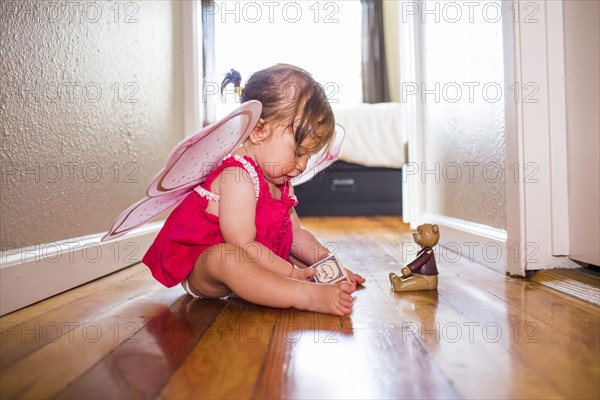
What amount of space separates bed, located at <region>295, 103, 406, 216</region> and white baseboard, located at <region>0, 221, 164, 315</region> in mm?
2333

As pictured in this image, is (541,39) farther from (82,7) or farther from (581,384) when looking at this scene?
(82,7)

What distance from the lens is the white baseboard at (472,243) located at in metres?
1.26

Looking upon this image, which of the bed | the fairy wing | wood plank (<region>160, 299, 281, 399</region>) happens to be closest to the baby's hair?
the fairy wing

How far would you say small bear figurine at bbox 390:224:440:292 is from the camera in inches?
41.9

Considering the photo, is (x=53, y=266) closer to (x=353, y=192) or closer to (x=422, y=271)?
(x=422, y=271)

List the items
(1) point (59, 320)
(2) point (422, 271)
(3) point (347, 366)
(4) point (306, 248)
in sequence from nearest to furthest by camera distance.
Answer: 1. (3) point (347, 366)
2. (1) point (59, 320)
3. (2) point (422, 271)
4. (4) point (306, 248)

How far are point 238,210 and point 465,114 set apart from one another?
0.89 metres

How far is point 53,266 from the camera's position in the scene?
1.03 meters

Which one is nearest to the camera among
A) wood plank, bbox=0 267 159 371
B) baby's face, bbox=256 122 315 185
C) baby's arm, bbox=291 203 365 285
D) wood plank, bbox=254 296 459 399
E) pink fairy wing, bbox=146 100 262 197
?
wood plank, bbox=254 296 459 399

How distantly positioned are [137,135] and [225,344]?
983 millimetres

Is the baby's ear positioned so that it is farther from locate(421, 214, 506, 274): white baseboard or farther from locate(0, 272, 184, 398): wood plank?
locate(421, 214, 506, 274): white baseboard

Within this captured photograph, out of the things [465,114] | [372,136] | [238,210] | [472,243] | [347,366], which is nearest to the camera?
[347,366]

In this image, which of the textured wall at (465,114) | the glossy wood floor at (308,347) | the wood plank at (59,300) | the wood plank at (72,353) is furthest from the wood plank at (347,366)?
the textured wall at (465,114)

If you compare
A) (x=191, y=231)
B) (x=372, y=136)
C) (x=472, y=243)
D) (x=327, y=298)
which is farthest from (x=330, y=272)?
(x=372, y=136)
